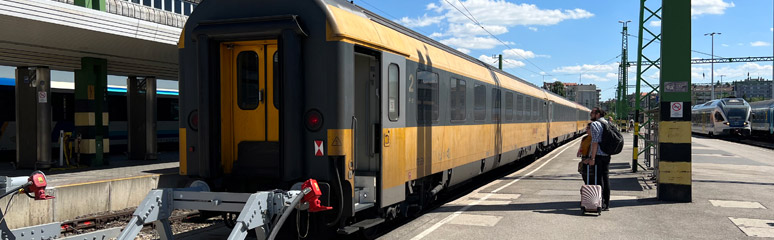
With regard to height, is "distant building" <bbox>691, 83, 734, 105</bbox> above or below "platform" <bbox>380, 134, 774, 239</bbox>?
above

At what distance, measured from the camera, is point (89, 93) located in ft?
54.6

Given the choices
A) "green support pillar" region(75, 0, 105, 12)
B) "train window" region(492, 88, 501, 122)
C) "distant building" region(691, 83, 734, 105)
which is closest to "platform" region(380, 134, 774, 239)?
"train window" region(492, 88, 501, 122)

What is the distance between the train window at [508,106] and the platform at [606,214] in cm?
180

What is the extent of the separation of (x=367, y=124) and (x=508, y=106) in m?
8.21

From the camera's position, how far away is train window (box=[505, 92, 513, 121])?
14048 mm

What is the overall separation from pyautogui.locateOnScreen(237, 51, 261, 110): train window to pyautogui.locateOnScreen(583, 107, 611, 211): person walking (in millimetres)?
5119

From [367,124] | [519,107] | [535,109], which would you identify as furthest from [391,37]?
[535,109]

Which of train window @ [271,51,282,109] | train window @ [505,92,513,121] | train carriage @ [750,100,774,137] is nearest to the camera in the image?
train window @ [271,51,282,109]

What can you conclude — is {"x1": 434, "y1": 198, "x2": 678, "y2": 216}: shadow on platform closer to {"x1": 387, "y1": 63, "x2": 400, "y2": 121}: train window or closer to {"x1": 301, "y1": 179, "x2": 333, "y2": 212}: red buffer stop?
{"x1": 387, "y1": 63, "x2": 400, "y2": 121}: train window

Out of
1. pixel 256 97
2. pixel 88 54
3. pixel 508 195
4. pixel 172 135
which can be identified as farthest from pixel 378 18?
pixel 172 135

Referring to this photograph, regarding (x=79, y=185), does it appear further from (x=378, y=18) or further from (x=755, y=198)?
(x=755, y=198)

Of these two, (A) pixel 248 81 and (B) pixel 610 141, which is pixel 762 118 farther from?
(A) pixel 248 81

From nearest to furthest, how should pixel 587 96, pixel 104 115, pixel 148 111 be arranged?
pixel 104 115
pixel 148 111
pixel 587 96

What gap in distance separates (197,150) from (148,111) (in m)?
14.7
